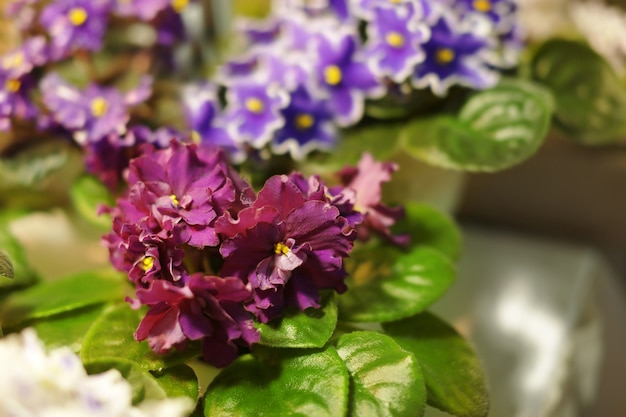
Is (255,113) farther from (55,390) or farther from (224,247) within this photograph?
(55,390)

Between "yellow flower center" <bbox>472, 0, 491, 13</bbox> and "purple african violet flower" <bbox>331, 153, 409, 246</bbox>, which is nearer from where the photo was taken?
"purple african violet flower" <bbox>331, 153, 409, 246</bbox>

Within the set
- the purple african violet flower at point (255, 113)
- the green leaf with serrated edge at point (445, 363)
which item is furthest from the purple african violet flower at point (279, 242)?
the purple african violet flower at point (255, 113)

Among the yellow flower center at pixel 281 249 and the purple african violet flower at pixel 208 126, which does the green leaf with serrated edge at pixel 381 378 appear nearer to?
the yellow flower center at pixel 281 249

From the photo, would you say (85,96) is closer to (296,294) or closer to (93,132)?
(93,132)

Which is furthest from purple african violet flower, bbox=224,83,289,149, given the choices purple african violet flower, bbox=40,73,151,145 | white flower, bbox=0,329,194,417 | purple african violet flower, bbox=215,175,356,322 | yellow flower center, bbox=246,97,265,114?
white flower, bbox=0,329,194,417

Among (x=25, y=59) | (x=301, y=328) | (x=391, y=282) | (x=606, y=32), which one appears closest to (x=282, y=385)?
(x=301, y=328)

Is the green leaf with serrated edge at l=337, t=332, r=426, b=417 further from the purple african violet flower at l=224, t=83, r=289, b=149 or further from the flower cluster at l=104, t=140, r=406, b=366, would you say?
the purple african violet flower at l=224, t=83, r=289, b=149

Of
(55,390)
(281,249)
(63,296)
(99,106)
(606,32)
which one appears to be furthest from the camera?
(606,32)
